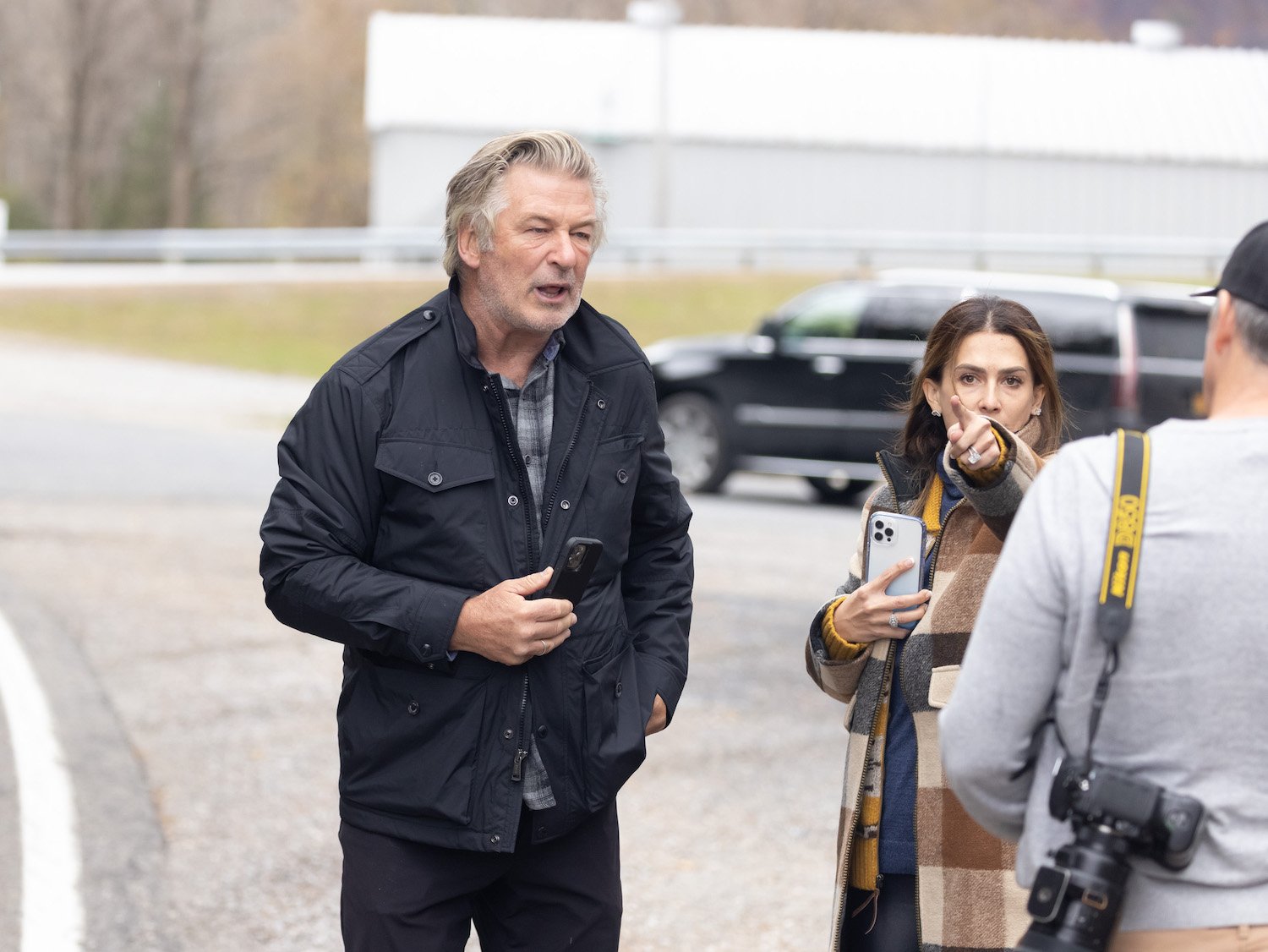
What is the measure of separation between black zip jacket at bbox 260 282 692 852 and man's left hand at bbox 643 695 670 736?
0.10m

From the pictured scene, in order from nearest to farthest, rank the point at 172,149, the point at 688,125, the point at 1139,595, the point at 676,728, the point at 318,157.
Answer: the point at 1139,595 < the point at 676,728 < the point at 688,125 < the point at 172,149 < the point at 318,157

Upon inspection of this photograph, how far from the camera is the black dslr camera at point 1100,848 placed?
2064 millimetres

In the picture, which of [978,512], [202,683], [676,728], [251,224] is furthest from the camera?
[251,224]

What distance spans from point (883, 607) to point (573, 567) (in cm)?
59

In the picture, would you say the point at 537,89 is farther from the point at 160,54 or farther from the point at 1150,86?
the point at 160,54

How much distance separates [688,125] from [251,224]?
32763 millimetres

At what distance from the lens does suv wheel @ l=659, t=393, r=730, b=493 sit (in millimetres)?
15891

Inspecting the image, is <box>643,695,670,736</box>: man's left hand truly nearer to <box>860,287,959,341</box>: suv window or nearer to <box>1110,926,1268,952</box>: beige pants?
<box>1110,926,1268,952</box>: beige pants

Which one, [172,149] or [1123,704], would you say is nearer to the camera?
[1123,704]

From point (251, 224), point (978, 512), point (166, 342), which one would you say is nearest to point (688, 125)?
point (166, 342)

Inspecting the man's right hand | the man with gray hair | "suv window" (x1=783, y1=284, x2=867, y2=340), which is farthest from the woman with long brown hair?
"suv window" (x1=783, y1=284, x2=867, y2=340)

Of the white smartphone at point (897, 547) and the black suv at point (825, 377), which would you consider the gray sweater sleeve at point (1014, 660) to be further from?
the black suv at point (825, 377)

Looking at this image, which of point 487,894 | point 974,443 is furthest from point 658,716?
point 974,443

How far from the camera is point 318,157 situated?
60531 mm
